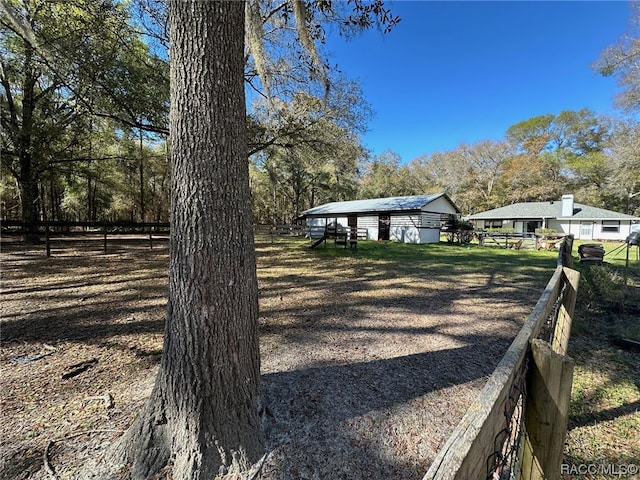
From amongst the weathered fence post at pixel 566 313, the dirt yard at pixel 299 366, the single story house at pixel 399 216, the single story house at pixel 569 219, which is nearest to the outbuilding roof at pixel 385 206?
the single story house at pixel 399 216

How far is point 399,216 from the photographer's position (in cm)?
1912

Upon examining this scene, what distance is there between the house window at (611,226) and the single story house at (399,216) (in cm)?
1387

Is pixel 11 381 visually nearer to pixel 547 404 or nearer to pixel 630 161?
pixel 547 404

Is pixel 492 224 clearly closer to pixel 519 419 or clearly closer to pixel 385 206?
pixel 385 206

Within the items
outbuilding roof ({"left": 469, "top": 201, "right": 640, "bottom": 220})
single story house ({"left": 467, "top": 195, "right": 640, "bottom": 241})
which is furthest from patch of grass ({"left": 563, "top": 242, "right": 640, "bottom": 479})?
single story house ({"left": 467, "top": 195, "right": 640, "bottom": 241})

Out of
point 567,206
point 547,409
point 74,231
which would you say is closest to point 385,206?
point 74,231

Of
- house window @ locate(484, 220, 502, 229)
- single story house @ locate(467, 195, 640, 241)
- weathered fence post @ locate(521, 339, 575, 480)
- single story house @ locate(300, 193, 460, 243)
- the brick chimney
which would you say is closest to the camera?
weathered fence post @ locate(521, 339, 575, 480)

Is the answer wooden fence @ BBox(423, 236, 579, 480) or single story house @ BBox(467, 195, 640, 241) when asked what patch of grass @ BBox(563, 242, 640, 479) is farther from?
single story house @ BBox(467, 195, 640, 241)

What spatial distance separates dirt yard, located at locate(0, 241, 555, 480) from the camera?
188 cm

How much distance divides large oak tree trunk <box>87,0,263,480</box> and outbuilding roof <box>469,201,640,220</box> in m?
29.3

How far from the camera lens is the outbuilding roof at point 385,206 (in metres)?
18.3

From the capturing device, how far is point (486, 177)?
108ft

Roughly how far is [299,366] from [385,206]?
17903mm

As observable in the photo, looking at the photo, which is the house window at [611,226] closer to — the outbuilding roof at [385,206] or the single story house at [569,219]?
the single story house at [569,219]
